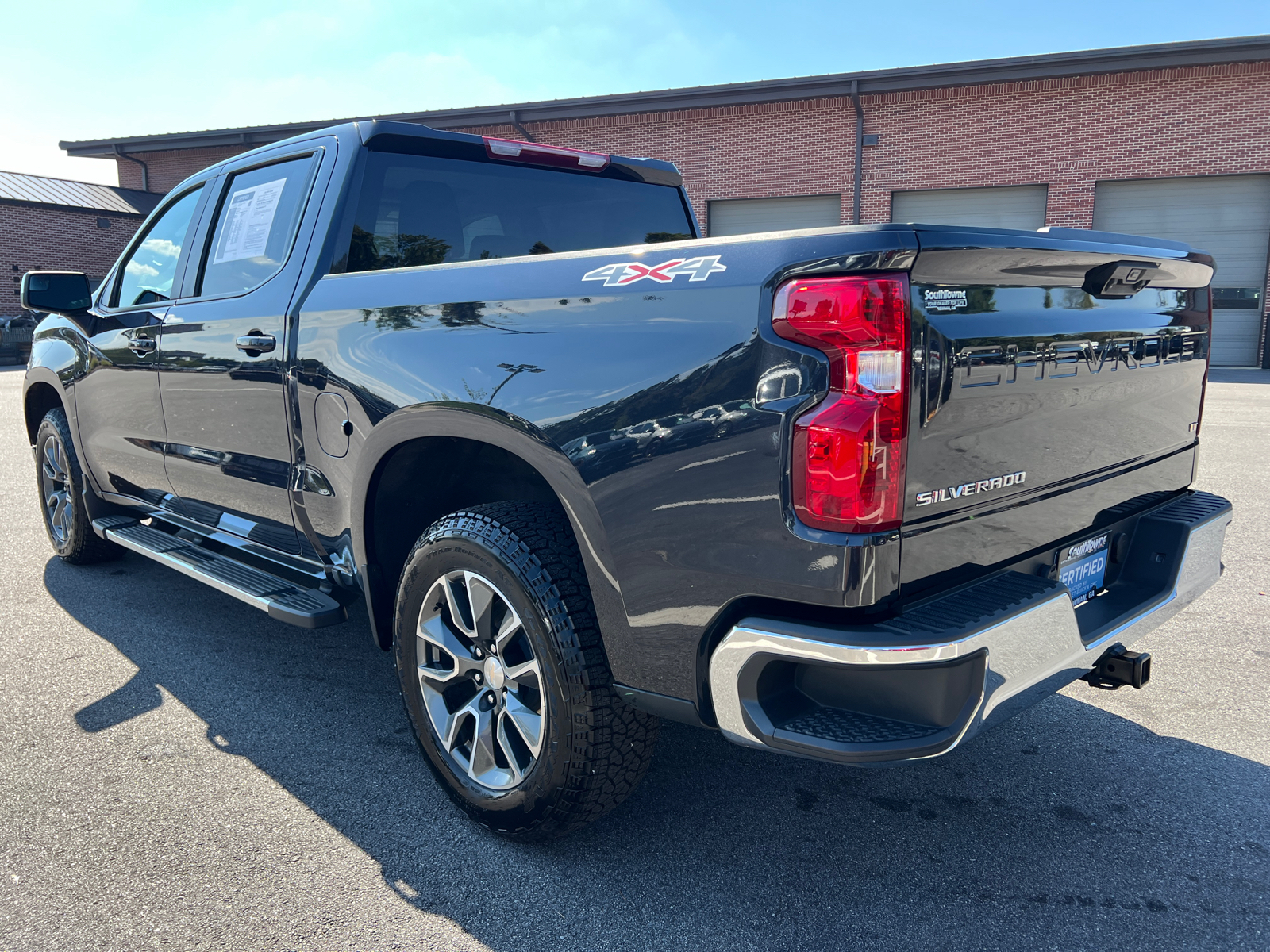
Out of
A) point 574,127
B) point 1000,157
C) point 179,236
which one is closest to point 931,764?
point 179,236

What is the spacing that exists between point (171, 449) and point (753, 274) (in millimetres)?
2950

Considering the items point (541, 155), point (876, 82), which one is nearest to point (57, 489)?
point (541, 155)

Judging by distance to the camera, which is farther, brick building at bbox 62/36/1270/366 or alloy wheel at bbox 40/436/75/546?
brick building at bbox 62/36/1270/366

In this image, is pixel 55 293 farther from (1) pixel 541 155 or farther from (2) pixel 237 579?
(1) pixel 541 155

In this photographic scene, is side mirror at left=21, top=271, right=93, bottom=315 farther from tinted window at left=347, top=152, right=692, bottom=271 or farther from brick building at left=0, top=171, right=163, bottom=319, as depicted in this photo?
brick building at left=0, top=171, right=163, bottom=319

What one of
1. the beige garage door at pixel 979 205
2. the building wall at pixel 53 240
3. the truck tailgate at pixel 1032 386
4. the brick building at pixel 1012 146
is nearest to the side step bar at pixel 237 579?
the truck tailgate at pixel 1032 386

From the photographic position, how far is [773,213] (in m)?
23.8

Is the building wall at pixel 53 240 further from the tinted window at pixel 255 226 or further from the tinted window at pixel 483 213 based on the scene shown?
the tinted window at pixel 483 213

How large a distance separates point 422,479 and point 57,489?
3433mm

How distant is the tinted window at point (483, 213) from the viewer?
3246mm

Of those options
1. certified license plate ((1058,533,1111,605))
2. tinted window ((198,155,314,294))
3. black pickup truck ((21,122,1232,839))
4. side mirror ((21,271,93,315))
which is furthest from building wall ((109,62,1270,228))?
certified license plate ((1058,533,1111,605))

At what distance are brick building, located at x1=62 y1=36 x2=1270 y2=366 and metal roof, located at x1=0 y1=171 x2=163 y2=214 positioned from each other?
16.8 m

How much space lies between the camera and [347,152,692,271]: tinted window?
10.6ft

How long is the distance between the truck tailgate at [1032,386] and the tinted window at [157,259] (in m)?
3.37
